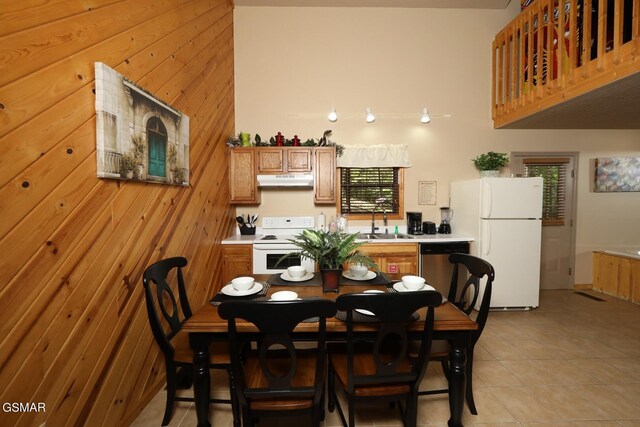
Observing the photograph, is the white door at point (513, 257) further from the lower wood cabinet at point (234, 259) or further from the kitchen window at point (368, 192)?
the lower wood cabinet at point (234, 259)

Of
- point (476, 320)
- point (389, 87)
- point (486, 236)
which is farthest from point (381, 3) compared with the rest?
point (476, 320)

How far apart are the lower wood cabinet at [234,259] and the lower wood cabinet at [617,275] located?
4966mm

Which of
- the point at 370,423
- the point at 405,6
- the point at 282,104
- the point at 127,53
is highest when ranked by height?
the point at 405,6

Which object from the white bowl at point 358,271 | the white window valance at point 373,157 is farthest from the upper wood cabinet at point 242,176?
the white bowl at point 358,271

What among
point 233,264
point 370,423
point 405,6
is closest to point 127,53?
point 233,264

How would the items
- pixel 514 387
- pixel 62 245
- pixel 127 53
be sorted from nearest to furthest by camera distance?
pixel 62 245 < pixel 127 53 < pixel 514 387

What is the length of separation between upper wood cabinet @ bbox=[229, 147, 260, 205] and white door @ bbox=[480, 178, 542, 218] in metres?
2.84

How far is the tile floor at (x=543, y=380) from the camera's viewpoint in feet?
6.38

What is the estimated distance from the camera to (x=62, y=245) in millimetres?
1399

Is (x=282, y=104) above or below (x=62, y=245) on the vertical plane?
above

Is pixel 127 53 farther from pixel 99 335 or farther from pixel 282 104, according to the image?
pixel 282 104

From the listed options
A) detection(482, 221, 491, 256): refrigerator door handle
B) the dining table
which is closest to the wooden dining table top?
the dining table

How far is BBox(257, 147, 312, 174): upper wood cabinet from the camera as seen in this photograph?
3916mm

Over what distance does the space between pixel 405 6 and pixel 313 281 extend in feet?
13.9
